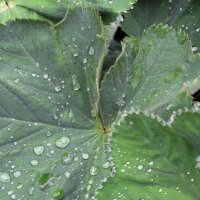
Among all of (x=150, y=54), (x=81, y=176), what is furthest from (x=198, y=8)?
(x=81, y=176)

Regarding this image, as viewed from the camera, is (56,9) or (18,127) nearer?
(18,127)

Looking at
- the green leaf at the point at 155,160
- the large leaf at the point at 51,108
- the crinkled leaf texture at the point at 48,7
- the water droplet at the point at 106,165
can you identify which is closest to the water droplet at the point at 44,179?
the large leaf at the point at 51,108

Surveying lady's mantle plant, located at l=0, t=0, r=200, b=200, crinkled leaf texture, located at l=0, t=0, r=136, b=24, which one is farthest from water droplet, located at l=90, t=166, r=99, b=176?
crinkled leaf texture, located at l=0, t=0, r=136, b=24

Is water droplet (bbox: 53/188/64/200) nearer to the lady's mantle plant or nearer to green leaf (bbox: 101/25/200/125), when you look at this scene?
the lady's mantle plant

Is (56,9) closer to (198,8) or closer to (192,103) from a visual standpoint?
(198,8)

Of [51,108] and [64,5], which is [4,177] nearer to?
[51,108]

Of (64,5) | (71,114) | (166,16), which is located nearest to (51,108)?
(71,114)
